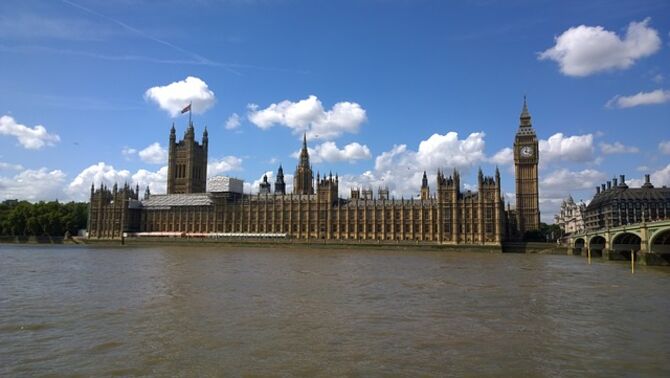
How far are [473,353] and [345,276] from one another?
23.4 meters

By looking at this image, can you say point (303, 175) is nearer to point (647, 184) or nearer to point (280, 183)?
point (280, 183)

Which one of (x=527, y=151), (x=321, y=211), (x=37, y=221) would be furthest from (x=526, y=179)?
(x=37, y=221)

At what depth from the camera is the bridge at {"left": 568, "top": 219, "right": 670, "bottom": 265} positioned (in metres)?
50.8

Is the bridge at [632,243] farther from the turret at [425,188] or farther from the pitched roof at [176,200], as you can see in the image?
the pitched roof at [176,200]

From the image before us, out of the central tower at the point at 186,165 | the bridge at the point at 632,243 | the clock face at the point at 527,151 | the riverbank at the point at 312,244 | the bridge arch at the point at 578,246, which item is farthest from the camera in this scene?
the central tower at the point at 186,165

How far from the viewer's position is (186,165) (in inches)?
5866

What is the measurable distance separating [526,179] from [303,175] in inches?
2343

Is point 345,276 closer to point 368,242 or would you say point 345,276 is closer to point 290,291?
point 290,291

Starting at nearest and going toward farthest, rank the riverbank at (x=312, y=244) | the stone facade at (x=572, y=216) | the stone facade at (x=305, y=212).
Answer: the riverbank at (x=312, y=244), the stone facade at (x=305, y=212), the stone facade at (x=572, y=216)

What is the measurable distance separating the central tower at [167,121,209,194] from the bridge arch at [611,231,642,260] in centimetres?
11164

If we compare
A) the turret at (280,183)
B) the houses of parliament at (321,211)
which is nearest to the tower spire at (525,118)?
the houses of parliament at (321,211)

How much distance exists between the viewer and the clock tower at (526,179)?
355 feet

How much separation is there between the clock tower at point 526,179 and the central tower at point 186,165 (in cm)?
8792

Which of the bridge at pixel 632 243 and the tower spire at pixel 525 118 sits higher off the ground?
the tower spire at pixel 525 118
